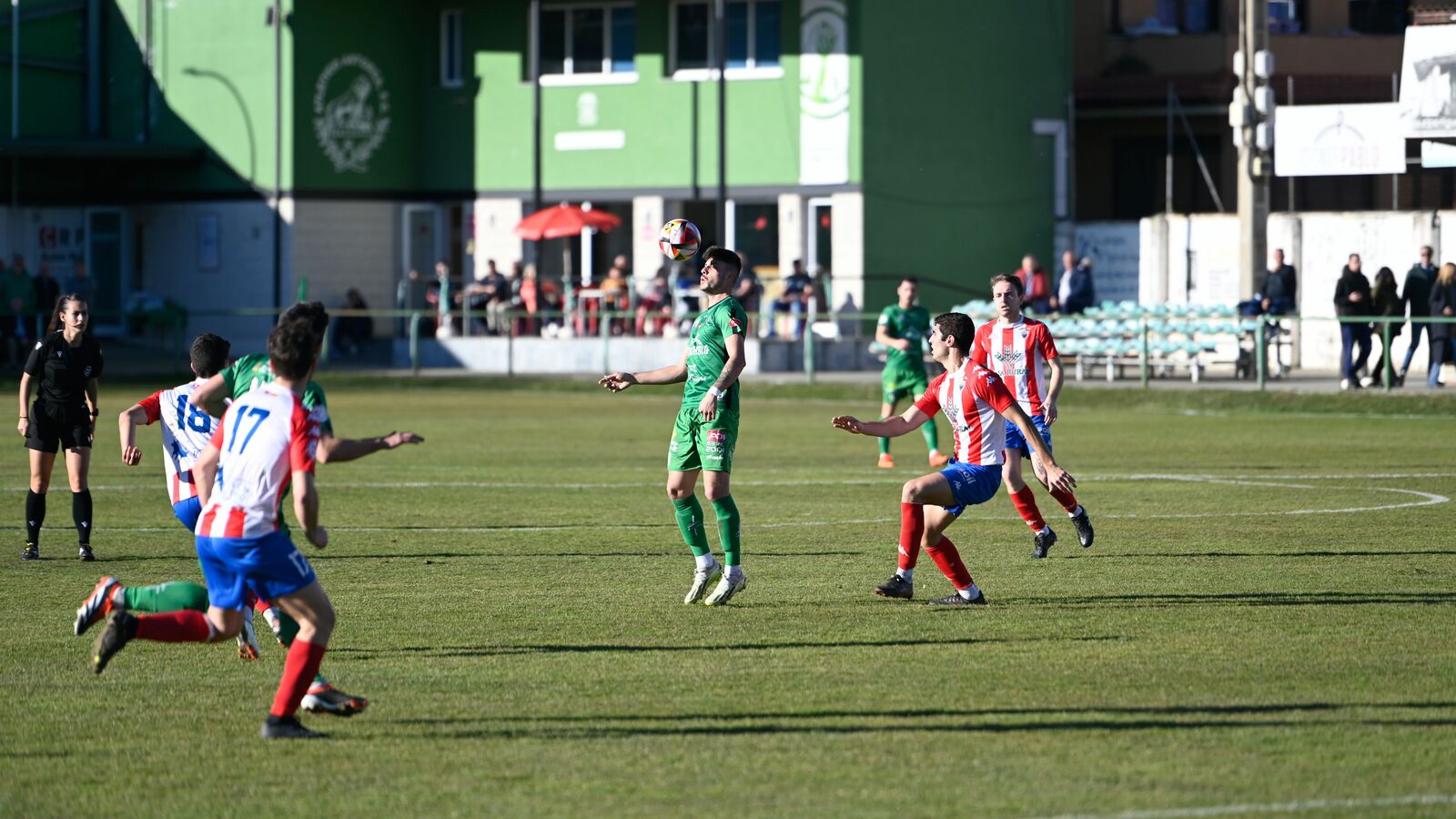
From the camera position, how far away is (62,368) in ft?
47.8

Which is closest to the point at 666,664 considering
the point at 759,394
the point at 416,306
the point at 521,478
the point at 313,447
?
the point at 313,447

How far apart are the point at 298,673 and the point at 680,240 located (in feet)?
18.0

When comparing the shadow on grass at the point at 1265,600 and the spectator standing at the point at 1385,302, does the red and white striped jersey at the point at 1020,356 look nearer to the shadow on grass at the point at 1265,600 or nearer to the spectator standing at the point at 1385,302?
the shadow on grass at the point at 1265,600

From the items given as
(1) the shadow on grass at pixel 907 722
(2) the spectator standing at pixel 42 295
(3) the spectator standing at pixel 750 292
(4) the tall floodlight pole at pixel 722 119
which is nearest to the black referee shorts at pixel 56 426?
(1) the shadow on grass at pixel 907 722

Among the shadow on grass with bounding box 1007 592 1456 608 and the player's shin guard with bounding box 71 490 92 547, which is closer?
the shadow on grass with bounding box 1007 592 1456 608

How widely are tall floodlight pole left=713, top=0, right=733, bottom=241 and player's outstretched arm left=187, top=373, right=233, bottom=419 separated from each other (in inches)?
1170

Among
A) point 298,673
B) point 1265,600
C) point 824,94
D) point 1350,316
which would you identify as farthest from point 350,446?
point 824,94

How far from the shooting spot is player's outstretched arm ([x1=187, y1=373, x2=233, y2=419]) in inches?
415

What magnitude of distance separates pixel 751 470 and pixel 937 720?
1283 cm

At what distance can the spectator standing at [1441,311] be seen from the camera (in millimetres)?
30359

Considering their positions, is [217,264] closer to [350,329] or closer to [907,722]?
[350,329]

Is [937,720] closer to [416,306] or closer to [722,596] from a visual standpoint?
[722,596]

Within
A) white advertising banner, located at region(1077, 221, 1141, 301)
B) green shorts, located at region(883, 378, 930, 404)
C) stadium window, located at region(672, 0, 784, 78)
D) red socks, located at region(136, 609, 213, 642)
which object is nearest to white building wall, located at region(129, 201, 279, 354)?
stadium window, located at region(672, 0, 784, 78)

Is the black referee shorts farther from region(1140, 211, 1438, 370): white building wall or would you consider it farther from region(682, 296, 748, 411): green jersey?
region(1140, 211, 1438, 370): white building wall
